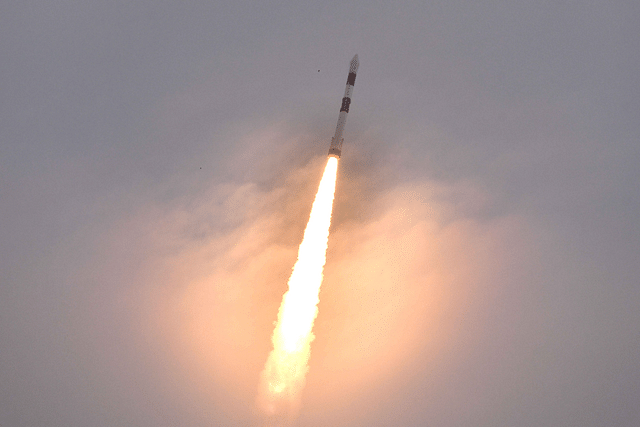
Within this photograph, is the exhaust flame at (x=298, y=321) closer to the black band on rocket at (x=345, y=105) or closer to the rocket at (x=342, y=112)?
the rocket at (x=342, y=112)

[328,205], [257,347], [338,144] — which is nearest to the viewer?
[338,144]

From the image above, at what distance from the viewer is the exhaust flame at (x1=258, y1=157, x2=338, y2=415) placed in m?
50.4

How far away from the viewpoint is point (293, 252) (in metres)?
67.2

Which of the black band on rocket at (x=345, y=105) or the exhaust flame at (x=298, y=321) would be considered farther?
the exhaust flame at (x=298, y=321)

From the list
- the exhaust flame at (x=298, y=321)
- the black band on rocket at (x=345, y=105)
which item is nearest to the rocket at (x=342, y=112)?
the black band on rocket at (x=345, y=105)

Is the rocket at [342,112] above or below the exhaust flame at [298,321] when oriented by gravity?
above

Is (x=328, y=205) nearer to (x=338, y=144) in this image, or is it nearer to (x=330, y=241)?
(x=338, y=144)

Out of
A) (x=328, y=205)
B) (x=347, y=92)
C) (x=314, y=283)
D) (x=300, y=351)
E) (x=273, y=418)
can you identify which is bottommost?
(x=273, y=418)

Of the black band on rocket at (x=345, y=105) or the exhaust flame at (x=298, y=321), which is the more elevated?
the black band on rocket at (x=345, y=105)

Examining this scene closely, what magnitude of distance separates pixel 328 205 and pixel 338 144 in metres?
5.93

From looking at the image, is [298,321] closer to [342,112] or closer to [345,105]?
[342,112]

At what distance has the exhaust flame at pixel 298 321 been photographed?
1983 inches

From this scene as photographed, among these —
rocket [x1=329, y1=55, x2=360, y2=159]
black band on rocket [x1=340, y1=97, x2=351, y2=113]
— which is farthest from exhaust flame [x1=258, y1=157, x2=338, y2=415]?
black band on rocket [x1=340, y1=97, x2=351, y2=113]

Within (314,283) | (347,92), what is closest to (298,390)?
(314,283)
